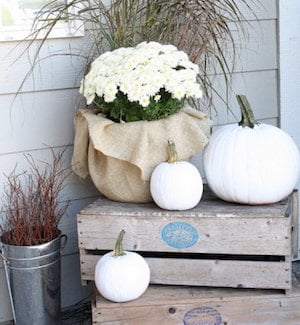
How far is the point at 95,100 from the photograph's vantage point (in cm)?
191

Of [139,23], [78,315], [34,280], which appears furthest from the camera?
[78,315]

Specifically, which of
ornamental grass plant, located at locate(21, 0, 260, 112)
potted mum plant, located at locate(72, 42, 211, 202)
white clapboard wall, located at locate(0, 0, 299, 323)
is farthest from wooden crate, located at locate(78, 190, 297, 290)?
ornamental grass plant, located at locate(21, 0, 260, 112)

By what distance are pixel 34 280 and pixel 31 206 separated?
9.7 inches

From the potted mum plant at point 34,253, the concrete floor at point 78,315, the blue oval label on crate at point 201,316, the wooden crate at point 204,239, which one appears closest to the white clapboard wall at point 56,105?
the concrete floor at point 78,315

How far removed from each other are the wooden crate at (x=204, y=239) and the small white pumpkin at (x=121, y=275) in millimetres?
74

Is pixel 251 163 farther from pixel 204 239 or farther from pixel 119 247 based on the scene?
pixel 119 247

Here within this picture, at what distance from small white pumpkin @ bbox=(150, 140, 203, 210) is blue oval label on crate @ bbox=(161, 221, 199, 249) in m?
0.05

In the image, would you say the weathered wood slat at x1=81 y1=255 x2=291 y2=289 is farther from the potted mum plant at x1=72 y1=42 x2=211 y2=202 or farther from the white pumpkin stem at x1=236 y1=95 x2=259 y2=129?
the white pumpkin stem at x1=236 y1=95 x2=259 y2=129

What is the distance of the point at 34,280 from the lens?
6.29 feet

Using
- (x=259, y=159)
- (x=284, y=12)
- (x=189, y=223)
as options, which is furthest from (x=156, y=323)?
(x=284, y=12)

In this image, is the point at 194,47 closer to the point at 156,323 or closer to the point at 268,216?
the point at 268,216

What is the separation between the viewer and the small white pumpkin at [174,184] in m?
1.75

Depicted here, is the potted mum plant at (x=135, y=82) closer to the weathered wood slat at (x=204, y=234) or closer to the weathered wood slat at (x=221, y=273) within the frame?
the weathered wood slat at (x=204, y=234)

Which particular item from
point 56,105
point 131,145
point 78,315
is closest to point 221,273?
point 131,145
